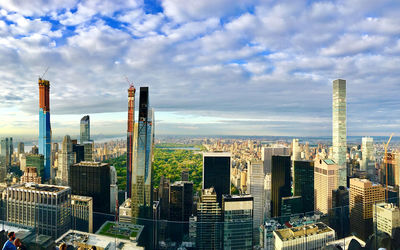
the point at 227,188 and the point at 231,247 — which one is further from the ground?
the point at 231,247

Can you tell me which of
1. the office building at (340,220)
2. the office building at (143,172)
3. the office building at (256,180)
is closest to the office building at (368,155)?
the office building at (256,180)

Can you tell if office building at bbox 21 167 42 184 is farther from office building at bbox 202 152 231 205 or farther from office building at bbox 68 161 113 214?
office building at bbox 202 152 231 205

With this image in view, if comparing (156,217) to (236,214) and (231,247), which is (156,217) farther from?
(231,247)

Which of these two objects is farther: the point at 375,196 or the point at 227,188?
the point at 227,188

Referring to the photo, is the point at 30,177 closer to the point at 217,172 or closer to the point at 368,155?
the point at 217,172

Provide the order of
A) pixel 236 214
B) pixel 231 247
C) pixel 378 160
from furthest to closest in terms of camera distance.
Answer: pixel 378 160
pixel 236 214
pixel 231 247

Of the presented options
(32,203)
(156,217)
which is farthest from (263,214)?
(32,203)
